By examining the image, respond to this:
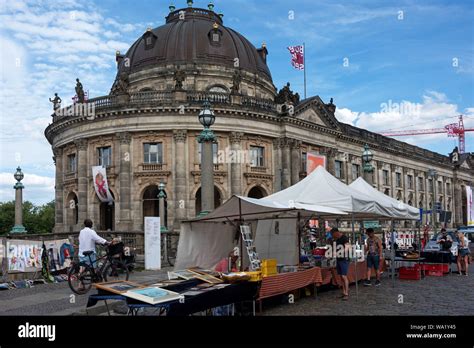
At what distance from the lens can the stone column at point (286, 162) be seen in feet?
147

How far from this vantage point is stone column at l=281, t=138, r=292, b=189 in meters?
44.9

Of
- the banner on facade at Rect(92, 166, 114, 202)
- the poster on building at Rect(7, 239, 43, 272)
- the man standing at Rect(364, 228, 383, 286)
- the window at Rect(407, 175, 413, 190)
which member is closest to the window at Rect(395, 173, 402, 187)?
the window at Rect(407, 175, 413, 190)

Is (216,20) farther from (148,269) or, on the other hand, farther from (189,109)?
(148,269)

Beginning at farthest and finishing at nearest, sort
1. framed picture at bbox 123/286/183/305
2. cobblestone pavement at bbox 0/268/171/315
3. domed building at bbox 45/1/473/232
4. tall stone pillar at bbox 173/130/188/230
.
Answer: domed building at bbox 45/1/473/232, tall stone pillar at bbox 173/130/188/230, cobblestone pavement at bbox 0/268/171/315, framed picture at bbox 123/286/183/305

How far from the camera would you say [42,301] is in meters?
13.1

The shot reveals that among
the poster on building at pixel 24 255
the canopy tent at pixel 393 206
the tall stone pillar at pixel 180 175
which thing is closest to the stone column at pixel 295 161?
the tall stone pillar at pixel 180 175

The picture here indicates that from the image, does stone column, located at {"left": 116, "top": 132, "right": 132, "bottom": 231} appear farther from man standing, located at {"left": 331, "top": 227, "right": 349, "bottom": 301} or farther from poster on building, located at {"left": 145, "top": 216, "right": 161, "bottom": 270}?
man standing, located at {"left": 331, "top": 227, "right": 349, "bottom": 301}

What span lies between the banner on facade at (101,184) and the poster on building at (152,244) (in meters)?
19.9

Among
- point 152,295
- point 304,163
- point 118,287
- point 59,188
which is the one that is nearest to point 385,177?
point 304,163

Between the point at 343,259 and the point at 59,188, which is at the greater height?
the point at 59,188

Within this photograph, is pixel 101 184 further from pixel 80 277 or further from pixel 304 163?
pixel 80 277

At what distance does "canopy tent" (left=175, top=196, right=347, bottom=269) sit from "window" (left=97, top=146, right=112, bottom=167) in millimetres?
29242

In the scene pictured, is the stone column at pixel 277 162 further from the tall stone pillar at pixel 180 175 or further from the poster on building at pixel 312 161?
the tall stone pillar at pixel 180 175

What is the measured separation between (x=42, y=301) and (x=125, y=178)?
95.1 feet
